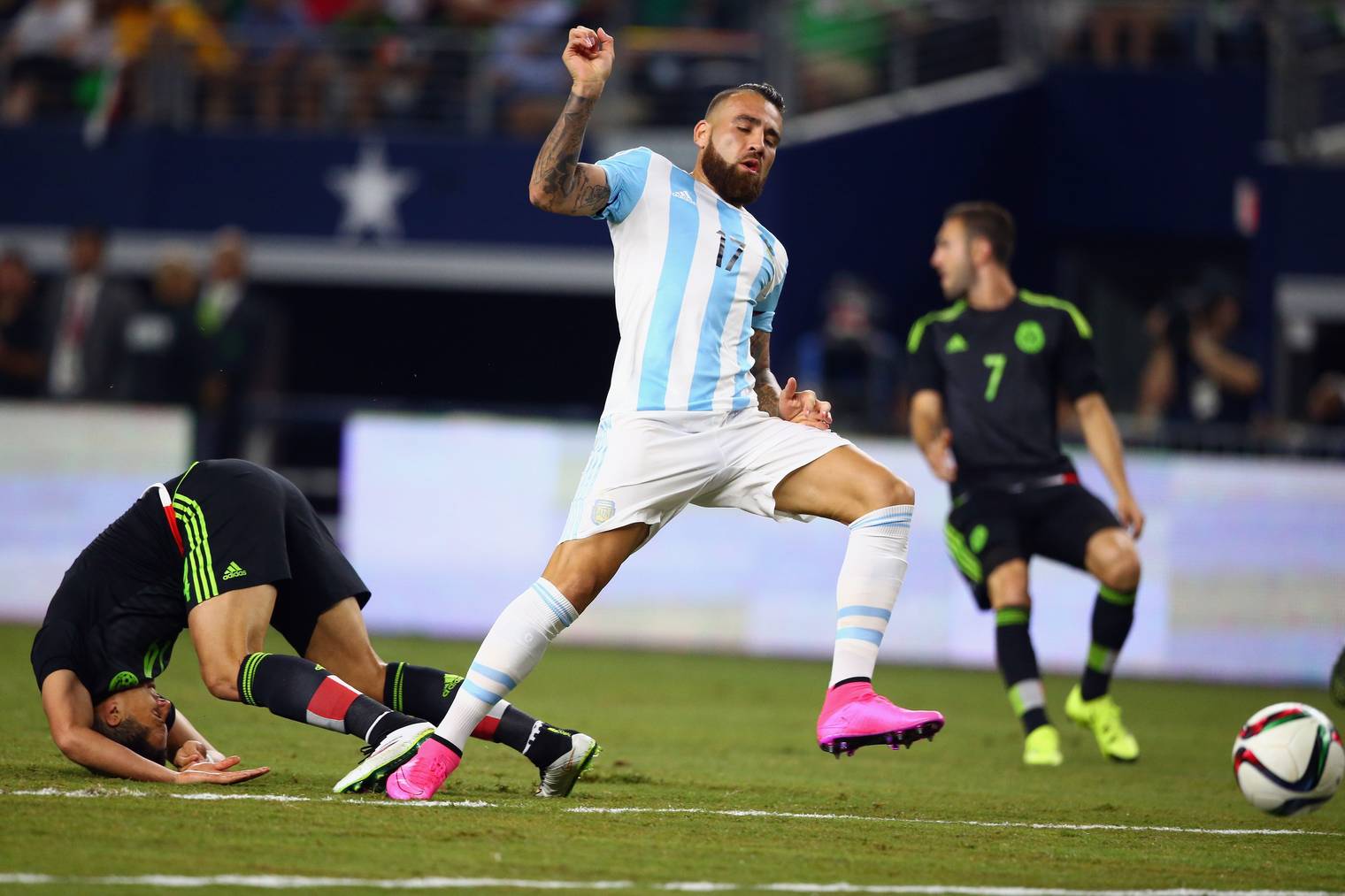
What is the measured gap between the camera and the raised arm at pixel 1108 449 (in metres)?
8.29

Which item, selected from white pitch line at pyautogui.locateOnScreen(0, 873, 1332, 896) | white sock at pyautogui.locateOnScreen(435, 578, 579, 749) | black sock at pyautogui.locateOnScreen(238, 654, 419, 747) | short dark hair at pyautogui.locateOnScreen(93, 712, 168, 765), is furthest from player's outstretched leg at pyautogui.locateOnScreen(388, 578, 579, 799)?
white pitch line at pyautogui.locateOnScreen(0, 873, 1332, 896)

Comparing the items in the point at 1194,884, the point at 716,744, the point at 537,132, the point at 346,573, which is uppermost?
the point at 537,132

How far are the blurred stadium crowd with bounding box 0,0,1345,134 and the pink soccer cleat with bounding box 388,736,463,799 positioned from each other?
10.8 meters

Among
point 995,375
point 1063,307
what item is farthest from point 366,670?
point 1063,307

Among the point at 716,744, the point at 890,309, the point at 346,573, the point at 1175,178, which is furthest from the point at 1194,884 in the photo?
the point at 1175,178

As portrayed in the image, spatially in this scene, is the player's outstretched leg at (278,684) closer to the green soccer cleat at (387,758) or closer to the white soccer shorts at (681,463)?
the green soccer cleat at (387,758)

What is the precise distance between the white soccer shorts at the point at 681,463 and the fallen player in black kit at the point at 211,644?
758 mm

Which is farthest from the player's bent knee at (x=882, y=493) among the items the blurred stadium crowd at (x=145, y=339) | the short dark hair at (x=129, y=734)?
the blurred stadium crowd at (x=145, y=339)

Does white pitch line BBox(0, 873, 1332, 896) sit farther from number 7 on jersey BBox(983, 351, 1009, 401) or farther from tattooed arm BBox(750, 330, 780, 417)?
number 7 on jersey BBox(983, 351, 1009, 401)

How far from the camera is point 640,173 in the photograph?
5859mm

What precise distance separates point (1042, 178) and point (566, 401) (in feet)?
16.2

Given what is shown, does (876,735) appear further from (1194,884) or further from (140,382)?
(140,382)

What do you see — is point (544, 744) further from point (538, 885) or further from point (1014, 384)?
point (1014, 384)

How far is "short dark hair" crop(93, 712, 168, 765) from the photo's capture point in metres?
6.08
